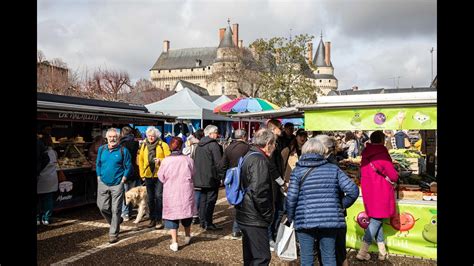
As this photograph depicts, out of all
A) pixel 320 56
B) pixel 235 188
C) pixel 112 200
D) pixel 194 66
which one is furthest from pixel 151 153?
pixel 320 56

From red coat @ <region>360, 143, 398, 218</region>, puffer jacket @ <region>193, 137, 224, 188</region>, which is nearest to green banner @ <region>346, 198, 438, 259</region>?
red coat @ <region>360, 143, 398, 218</region>

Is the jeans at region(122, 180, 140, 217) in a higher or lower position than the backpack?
lower

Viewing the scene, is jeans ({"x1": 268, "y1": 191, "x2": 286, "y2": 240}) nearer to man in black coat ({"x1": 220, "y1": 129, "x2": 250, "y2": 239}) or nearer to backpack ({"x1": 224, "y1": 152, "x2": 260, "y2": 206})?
man in black coat ({"x1": 220, "y1": 129, "x2": 250, "y2": 239})

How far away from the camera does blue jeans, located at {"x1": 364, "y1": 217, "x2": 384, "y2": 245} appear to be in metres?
4.80

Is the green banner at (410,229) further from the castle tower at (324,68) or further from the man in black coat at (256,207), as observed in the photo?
the castle tower at (324,68)

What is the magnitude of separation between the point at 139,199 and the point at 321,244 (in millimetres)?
4496

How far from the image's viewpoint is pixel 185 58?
340 feet

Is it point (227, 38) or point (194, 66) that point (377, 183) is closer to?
point (227, 38)

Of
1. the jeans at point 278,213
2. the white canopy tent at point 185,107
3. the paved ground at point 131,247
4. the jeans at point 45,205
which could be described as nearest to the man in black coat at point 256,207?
the paved ground at point 131,247

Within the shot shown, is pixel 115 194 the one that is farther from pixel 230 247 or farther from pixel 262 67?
pixel 262 67

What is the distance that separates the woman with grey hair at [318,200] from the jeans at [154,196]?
363cm

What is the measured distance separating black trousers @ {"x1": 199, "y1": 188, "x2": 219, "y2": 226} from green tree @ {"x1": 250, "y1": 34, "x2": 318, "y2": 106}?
15.3m

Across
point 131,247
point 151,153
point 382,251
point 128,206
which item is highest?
point 151,153
